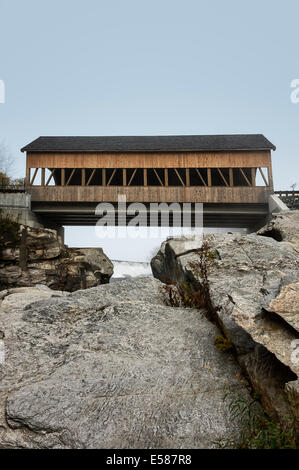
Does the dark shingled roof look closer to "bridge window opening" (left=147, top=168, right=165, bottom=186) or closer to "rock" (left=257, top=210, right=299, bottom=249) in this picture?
"bridge window opening" (left=147, top=168, right=165, bottom=186)

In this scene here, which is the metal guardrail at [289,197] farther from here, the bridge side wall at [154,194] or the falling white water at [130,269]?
the falling white water at [130,269]

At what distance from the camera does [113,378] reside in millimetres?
3861

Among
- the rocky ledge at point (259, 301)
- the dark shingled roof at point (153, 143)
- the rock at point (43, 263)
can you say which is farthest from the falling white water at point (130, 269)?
the rocky ledge at point (259, 301)

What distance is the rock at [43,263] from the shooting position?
17.2 meters

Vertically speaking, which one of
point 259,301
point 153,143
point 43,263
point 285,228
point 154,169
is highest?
point 153,143

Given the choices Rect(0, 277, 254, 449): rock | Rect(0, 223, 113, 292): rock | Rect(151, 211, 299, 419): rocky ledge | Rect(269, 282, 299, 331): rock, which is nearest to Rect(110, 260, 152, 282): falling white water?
Rect(0, 223, 113, 292): rock

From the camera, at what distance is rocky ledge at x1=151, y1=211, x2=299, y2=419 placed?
3.31m

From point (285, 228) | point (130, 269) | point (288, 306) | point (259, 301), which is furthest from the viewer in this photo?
point (130, 269)

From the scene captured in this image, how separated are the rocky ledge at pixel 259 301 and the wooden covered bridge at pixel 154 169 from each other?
15.7 metres

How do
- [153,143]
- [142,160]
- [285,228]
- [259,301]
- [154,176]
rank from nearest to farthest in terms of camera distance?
[259,301] → [285,228] → [142,160] → [153,143] → [154,176]

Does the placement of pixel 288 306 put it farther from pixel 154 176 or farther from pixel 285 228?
pixel 154 176

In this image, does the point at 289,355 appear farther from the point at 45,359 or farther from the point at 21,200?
the point at 21,200

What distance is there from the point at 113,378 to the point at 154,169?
21052 millimetres

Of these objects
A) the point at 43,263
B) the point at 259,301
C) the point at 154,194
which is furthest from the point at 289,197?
the point at 259,301
